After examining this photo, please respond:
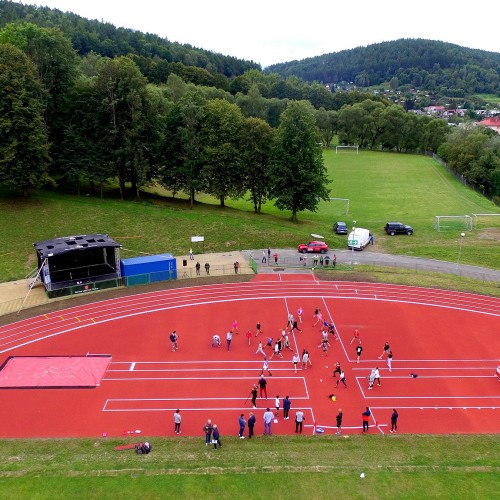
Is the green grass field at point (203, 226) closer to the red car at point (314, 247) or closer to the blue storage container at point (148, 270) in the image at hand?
the red car at point (314, 247)

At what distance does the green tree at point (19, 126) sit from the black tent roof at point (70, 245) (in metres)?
14.6

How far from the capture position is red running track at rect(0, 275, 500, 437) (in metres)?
22.3

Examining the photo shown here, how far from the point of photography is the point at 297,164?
55.3 m

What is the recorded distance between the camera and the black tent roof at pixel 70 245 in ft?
120

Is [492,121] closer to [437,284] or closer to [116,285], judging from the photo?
[437,284]

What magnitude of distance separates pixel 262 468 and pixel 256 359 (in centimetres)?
978

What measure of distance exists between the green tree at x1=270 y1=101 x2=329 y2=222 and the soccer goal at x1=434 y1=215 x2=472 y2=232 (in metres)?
14.4

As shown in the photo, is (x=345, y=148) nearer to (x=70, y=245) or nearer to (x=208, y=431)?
(x=70, y=245)

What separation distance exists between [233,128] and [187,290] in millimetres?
28052

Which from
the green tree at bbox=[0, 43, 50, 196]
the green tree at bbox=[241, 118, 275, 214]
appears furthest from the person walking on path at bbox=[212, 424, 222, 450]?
the green tree at bbox=[241, 118, 275, 214]

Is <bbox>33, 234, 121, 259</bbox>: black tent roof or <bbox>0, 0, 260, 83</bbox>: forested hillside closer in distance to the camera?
<bbox>33, 234, 121, 259</bbox>: black tent roof

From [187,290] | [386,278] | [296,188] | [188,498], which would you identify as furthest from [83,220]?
[188,498]

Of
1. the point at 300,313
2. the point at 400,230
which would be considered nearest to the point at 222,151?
the point at 400,230

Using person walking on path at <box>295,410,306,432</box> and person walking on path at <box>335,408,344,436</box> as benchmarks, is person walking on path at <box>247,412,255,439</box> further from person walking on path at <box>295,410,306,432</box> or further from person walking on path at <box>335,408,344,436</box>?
person walking on path at <box>335,408,344,436</box>
